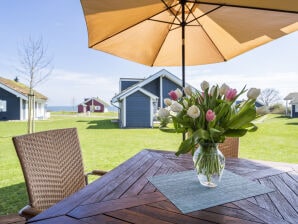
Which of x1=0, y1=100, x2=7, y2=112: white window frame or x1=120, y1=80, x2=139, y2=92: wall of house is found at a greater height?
x1=120, y1=80, x2=139, y2=92: wall of house

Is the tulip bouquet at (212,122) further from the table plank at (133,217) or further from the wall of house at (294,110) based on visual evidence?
the wall of house at (294,110)

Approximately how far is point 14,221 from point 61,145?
2.68 feet

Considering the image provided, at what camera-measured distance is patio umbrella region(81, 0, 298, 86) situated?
1687mm

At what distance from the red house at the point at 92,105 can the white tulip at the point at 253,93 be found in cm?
2975

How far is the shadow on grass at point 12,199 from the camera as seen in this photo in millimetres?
2408

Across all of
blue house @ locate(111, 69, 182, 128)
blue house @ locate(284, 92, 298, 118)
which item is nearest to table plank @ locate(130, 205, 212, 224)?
blue house @ locate(111, 69, 182, 128)

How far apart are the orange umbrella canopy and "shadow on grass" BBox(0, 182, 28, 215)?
1976mm

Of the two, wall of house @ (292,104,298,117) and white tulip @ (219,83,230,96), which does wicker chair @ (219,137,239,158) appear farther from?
wall of house @ (292,104,298,117)

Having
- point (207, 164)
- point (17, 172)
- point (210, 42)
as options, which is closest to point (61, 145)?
point (207, 164)

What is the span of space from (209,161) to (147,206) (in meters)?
0.39

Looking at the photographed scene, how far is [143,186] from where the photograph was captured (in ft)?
3.91

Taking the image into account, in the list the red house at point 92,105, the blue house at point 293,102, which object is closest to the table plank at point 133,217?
the blue house at point 293,102

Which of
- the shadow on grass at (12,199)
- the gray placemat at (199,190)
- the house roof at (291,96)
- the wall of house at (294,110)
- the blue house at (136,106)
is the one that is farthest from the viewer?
the house roof at (291,96)

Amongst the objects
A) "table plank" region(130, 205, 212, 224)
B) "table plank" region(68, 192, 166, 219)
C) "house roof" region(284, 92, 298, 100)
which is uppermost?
"house roof" region(284, 92, 298, 100)
